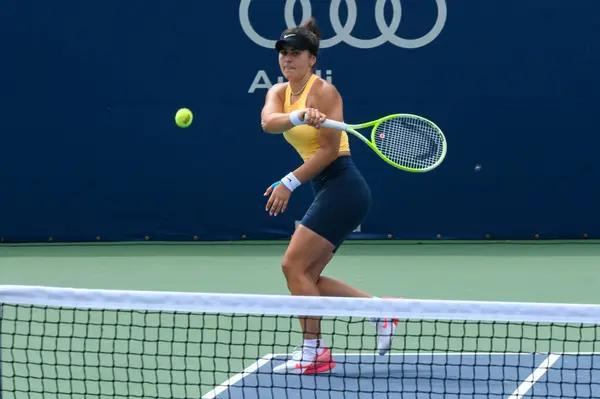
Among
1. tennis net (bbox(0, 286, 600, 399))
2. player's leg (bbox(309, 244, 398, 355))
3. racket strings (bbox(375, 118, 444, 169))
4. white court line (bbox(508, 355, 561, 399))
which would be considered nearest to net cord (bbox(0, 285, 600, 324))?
tennis net (bbox(0, 286, 600, 399))

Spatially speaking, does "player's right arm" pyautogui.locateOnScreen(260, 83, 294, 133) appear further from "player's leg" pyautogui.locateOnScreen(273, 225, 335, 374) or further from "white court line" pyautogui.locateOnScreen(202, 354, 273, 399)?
"white court line" pyautogui.locateOnScreen(202, 354, 273, 399)

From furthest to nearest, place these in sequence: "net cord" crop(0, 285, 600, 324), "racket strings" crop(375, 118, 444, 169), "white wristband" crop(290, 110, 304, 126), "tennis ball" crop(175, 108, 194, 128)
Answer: "tennis ball" crop(175, 108, 194, 128), "racket strings" crop(375, 118, 444, 169), "white wristband" crop(290, 110, 304, 126), "net cord" crop(0, 285, 600, 324)

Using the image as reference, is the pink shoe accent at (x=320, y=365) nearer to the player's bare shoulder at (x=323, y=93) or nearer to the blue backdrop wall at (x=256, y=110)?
the player's bare shoulder at (x=323, y=93)

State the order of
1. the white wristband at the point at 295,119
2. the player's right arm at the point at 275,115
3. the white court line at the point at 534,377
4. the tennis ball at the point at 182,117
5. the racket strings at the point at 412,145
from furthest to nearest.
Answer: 1. the tennis ball at the point at 182,117
2. the racket strings at the point at 412,145
3. the player's right arm at the point at 275,115
4. the white wristband at the point at 295,119
5. the white court line at the point at 534,377

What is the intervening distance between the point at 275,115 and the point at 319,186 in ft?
1.48

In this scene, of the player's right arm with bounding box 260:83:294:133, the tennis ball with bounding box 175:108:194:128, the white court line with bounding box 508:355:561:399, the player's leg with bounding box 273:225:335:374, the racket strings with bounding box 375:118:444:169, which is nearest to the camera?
the white court line with bounding box 508:355:561:399

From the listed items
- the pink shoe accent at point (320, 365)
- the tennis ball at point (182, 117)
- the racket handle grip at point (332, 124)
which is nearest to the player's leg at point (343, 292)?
the pink shoe accent at point (320, 365)

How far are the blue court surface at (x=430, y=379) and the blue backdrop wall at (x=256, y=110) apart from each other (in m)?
4.54

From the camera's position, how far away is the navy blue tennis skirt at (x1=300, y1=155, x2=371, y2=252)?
520cm

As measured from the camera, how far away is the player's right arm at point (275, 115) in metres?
5.04

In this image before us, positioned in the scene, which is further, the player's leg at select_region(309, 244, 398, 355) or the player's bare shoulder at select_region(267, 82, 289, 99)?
the player's bare shoulder at select_region(267, 82, 289, 99)

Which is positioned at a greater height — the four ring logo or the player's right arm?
the player's right arm

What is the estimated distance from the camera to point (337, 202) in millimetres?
5227

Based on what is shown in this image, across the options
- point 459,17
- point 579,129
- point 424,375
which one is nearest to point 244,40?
point 459,17
